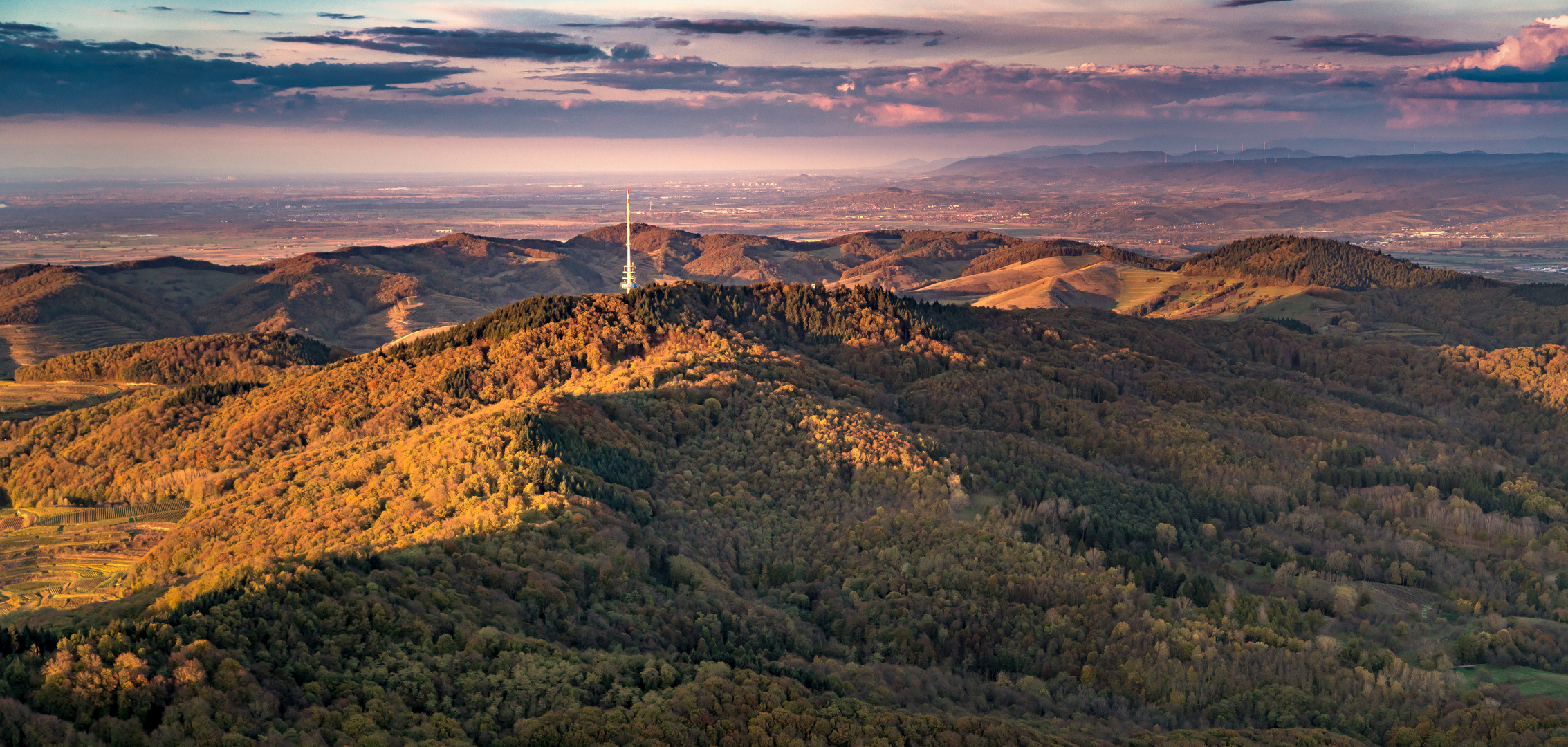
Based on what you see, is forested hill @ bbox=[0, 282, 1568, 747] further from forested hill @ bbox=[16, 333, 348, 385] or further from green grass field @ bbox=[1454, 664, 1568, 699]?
forested hill @ bbox=[16, 333, 348, 385]

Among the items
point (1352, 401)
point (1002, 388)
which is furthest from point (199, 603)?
point (1352, 401)

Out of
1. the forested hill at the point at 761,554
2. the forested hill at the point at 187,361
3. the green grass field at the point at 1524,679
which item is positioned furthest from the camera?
the forested hill at the point at 187,361

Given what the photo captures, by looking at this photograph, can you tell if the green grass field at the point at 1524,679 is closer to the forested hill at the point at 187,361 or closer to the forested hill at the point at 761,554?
the forested hill at the point at 761,554

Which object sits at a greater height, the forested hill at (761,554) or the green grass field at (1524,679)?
the forested hill at (761,554)

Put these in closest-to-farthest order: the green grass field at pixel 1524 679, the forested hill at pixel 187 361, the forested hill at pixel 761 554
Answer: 1. the forested hill at pixel 761 554
2. the green grass field at pixel 1524 679
3. the forested hill at pixel 187 361

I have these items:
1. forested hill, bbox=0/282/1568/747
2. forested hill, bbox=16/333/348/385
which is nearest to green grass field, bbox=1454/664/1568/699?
forested hill, bbox=0/282/1568/747

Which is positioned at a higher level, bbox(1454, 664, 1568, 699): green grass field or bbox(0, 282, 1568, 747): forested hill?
bbox(0, 282, 1568, 747): forested hill

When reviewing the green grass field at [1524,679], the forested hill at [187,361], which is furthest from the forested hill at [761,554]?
the forested hill at [187,361]

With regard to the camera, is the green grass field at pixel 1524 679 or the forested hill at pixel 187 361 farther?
the forested hill at pixel 187 361

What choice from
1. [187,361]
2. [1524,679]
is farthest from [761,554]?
[187,361]
